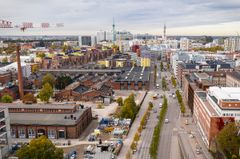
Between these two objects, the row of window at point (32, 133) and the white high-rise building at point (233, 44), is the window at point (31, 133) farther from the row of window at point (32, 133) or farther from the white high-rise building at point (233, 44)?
the white high-rise building at point (233, 44)

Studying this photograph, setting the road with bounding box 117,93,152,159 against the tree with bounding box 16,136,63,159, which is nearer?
the tree with bounding box 16,136,63,159

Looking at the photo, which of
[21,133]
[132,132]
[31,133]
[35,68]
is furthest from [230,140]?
[35,68]

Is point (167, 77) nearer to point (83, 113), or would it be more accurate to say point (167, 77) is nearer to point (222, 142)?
point (83, 113)

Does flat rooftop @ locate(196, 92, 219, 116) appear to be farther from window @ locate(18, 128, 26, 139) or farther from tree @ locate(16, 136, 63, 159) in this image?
window @ locate(18, 128, 26, 139)

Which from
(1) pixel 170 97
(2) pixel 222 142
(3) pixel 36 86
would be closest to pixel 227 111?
(2) pixel 222 142

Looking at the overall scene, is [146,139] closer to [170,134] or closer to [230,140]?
[170,134]

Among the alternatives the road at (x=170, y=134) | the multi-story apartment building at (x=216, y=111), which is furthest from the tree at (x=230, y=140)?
the road at (x=170, y=134)

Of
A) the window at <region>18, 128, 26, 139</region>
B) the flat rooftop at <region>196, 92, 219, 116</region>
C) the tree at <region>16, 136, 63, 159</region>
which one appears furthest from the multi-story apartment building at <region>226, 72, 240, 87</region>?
the tree at <region>16, 136, 63, 159</region>
